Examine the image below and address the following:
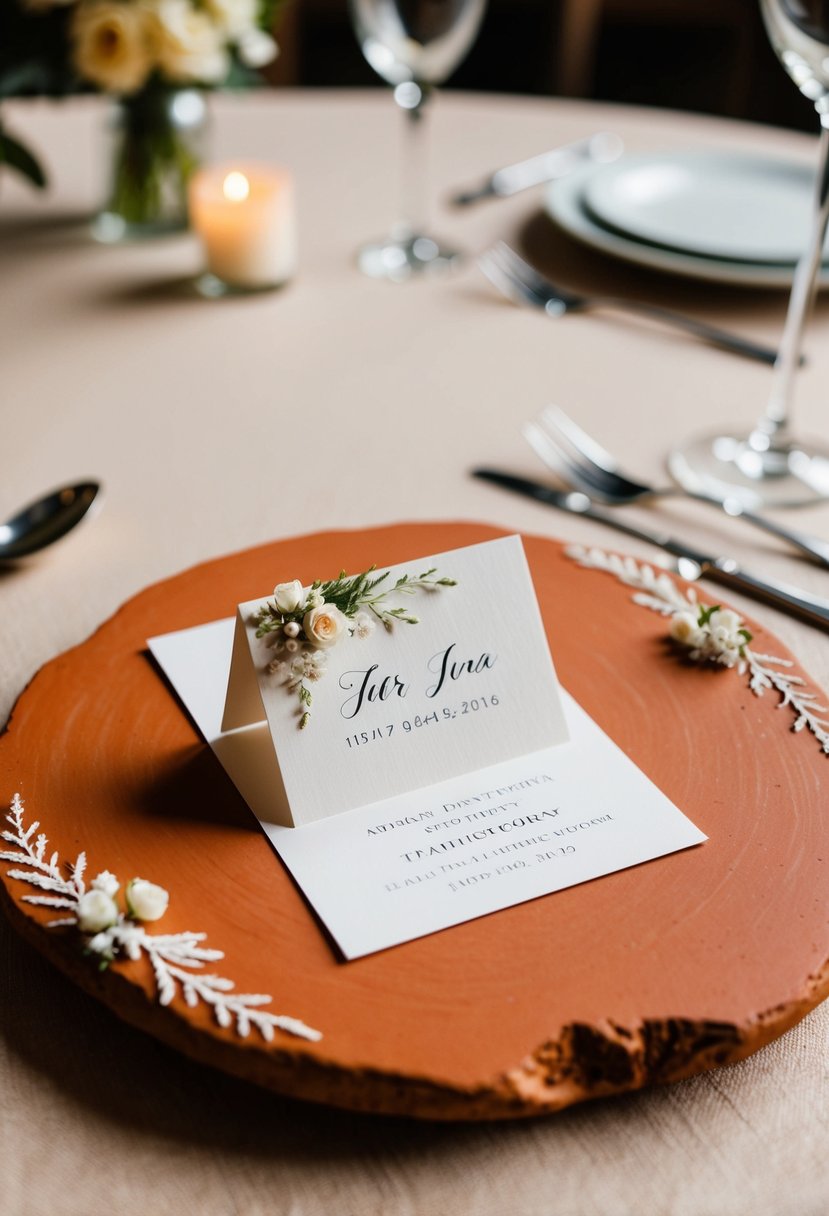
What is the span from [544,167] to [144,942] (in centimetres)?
132

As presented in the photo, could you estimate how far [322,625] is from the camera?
0.56 m

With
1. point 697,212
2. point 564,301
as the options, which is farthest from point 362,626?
point 697,212

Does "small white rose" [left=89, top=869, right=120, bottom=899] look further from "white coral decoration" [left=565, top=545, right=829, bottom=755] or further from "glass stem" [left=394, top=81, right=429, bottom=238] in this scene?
"glass stem" [left=394, top=81, right=429, bottom=238]

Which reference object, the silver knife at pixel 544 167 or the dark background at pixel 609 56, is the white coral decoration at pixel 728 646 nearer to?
the silver knife at pixel 544 167

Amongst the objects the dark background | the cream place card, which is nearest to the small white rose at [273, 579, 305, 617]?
the cream place card

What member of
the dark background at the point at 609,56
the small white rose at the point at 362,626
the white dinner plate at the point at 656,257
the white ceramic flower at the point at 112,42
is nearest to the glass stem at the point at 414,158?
the white dinner plate at the point at 656,257

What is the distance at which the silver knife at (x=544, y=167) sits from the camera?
4.91 feet

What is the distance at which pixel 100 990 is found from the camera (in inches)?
19.4

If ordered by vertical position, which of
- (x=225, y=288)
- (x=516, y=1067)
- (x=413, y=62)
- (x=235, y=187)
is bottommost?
(x=516, y=1067)

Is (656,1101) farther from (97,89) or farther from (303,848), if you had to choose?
(97,89)

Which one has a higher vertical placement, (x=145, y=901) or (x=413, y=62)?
(x=413, y=62)

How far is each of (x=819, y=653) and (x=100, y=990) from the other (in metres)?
0.49

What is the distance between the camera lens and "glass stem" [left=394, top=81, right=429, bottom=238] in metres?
1.29

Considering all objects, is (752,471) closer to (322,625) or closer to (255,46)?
(322,625)
